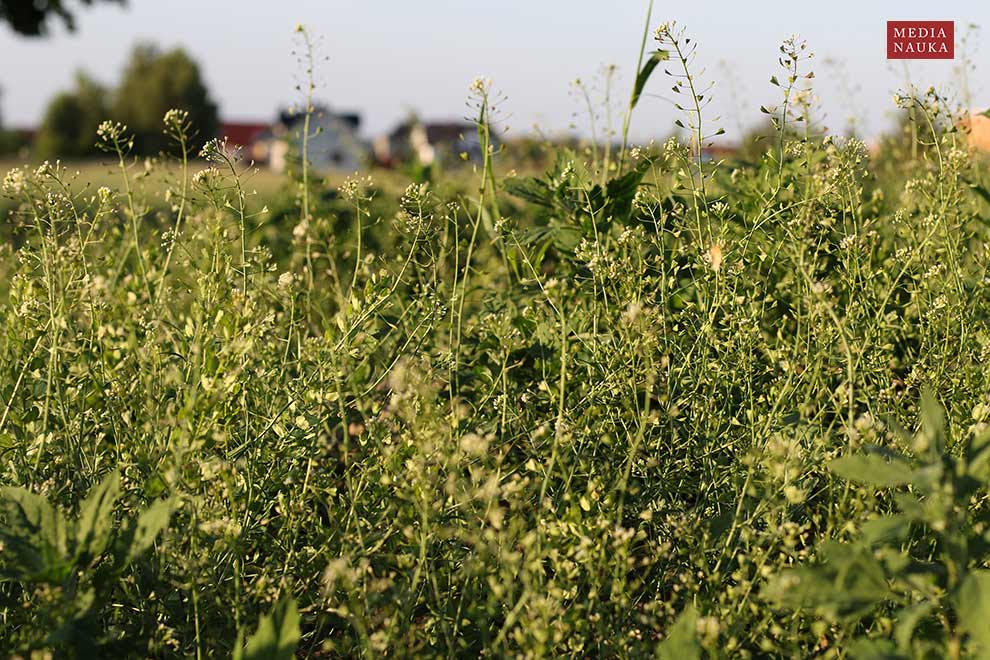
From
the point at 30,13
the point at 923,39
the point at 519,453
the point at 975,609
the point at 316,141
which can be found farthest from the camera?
the point at 30,13

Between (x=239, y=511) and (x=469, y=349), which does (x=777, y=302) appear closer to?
(x=469, y=349)

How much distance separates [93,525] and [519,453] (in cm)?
118

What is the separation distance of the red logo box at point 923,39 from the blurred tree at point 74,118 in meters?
70.6

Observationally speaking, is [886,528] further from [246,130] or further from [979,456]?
[246,130]

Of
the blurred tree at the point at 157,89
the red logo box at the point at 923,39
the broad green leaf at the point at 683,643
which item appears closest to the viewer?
the broad green leaf at the point at 683,643

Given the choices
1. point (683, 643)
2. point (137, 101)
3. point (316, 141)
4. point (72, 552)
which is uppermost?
point (137, 101)

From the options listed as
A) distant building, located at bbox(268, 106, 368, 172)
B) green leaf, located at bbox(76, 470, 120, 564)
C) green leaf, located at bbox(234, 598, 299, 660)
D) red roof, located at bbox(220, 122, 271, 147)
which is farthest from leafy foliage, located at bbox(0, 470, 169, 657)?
red roof, located at bbox(220, 122, 271, 147)

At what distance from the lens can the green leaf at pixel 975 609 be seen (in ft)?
5.06

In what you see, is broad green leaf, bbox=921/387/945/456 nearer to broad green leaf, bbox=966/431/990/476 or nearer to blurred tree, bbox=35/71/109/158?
broad green leaf, bbox=966/431/990/476

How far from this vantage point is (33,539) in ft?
6.04

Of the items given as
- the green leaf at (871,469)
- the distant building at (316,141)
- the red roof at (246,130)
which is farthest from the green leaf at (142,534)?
the red roof at (246,130)

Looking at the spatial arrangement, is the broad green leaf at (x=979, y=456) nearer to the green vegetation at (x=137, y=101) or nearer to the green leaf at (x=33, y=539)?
the green leaf at (x=33, y=539)

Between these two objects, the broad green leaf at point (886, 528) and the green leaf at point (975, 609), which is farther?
the broad green leaf at point (886, 528)

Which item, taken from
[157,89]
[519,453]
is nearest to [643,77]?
[519,453]
